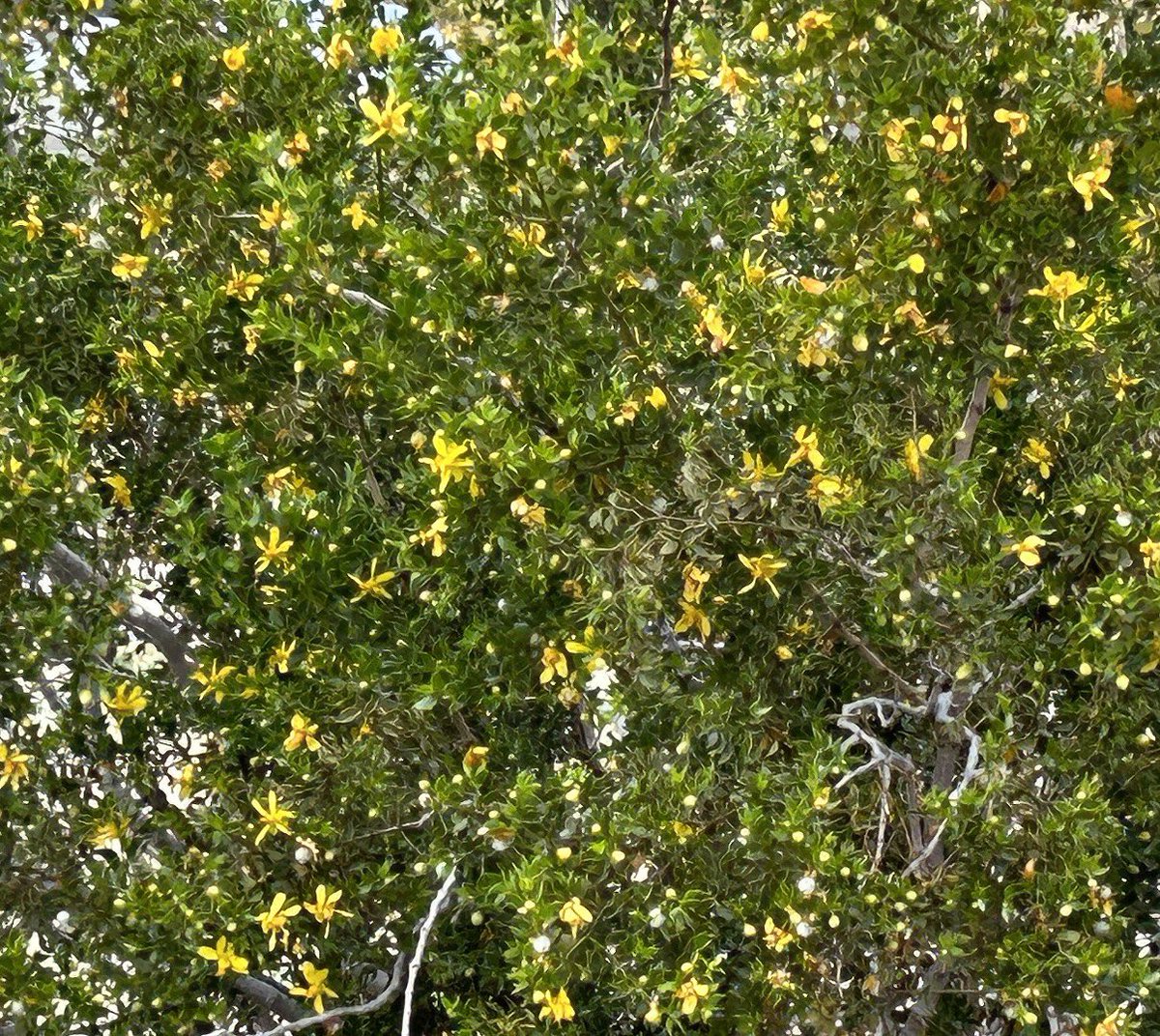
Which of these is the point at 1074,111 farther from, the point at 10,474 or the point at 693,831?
the point at 10,474

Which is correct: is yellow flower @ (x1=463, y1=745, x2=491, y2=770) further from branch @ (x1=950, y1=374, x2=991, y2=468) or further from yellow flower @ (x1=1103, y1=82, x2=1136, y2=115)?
yellow flower @ (x1=1103, y1=82, x2=1136, y2=115)

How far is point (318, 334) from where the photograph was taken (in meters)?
3.47

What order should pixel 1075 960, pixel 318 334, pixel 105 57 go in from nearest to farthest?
pixel 1075 960
pixel 318 334
pixel 105 57

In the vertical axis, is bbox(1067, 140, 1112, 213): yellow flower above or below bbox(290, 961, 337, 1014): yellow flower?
above

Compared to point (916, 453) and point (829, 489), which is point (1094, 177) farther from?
point (829, 489)


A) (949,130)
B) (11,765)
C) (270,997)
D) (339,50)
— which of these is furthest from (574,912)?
(339,50)

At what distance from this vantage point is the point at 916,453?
10.0 ft

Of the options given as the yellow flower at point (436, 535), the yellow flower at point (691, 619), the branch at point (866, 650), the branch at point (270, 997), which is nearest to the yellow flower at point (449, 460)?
the yellow flower at point (436, 535)

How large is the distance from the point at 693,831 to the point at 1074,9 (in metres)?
1.89

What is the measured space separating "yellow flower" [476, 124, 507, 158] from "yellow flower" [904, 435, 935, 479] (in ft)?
3.42

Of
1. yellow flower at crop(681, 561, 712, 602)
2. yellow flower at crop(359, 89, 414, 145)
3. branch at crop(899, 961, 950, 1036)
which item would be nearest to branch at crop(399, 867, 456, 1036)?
yellow flower at crop(681, 561, 712, 602)

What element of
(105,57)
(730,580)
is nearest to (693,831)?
(730,580)

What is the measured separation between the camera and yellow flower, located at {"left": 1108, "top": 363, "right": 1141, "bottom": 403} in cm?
334

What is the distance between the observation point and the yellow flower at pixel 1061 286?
122 inches
